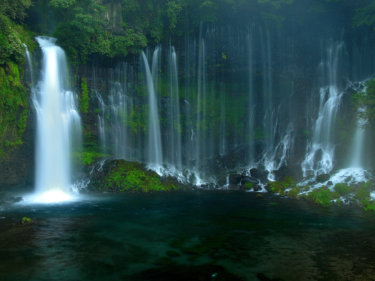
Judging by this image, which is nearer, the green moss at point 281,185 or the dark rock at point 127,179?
the green moss at point 281,185

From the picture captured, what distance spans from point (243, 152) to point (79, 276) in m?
20.7

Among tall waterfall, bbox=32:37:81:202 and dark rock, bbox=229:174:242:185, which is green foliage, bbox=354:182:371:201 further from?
tall waterfall, bbox=32:37:81:202

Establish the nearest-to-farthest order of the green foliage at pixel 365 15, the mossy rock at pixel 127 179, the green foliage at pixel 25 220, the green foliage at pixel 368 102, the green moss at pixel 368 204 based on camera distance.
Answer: the green foliage at pixel 25 220, the green moss at pixel 368 204, the green foliage at pixel 368 102, the mossy rock at pixel 127 179, the green foliage at pixel 365 15

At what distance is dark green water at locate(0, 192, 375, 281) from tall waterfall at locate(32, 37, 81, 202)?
16.1ft

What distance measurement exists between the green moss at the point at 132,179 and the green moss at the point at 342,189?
33.6 ft

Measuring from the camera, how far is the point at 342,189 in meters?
17.6

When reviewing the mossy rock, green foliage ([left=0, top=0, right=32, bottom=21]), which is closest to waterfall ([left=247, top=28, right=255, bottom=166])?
the mossy rock

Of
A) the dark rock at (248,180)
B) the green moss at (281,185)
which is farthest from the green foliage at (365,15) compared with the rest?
the dark rock at (248,180)

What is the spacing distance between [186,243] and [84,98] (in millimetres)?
16828

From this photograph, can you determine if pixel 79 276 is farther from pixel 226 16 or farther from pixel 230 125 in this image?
pixel 226 16

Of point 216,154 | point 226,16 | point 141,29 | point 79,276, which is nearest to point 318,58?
point 226,16

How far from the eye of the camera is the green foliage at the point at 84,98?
77.7ft

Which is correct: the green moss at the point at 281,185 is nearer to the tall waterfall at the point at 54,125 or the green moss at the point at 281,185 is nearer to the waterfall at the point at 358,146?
the waterfall at the point at 358,146

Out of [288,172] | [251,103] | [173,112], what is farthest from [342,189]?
[173,112]
